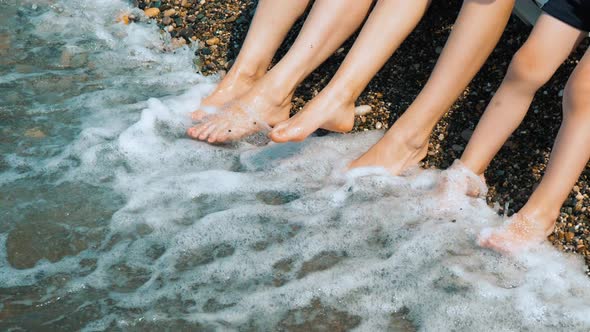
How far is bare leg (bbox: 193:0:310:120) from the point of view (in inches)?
158

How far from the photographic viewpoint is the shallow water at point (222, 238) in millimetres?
2877

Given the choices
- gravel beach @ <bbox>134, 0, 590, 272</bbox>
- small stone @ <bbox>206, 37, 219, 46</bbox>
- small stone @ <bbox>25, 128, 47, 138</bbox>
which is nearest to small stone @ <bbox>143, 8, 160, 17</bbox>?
gravel beach @ <bbox>134, 0, 590, 272</bbox>

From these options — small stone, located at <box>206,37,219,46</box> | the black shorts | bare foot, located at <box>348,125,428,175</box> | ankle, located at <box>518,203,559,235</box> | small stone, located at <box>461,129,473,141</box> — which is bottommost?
small stone, located at <box>206,37,219,46</box>

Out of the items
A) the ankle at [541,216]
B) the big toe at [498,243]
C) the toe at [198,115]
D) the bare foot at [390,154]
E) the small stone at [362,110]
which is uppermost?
the ankle at [541,216]

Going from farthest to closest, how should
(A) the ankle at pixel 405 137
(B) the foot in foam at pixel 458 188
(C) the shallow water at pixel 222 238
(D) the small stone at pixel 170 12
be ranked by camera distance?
(D) the small stone at pixel 170 12, (A) the ankle at pixel 405 137, (B) the foot in foam at pixel 458 188, (C) the shallow water at pixel 222 238

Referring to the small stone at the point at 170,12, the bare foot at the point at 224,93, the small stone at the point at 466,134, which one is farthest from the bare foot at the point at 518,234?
the small stone at the point at 170,12

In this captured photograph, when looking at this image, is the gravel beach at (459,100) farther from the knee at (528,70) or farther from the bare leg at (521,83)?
the knee at (528,70)

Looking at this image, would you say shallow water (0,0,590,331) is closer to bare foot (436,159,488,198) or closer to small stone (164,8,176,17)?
bare foot (436,159,488,198)

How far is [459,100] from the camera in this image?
387 centimetres

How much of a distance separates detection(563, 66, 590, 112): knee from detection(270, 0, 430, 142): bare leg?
0.79 m

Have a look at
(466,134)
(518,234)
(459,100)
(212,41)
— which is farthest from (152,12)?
(518,234)

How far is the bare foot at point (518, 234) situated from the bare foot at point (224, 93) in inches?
55.2

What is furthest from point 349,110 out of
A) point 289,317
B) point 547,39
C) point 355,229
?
point 289,317

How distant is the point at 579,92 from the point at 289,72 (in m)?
1.28
